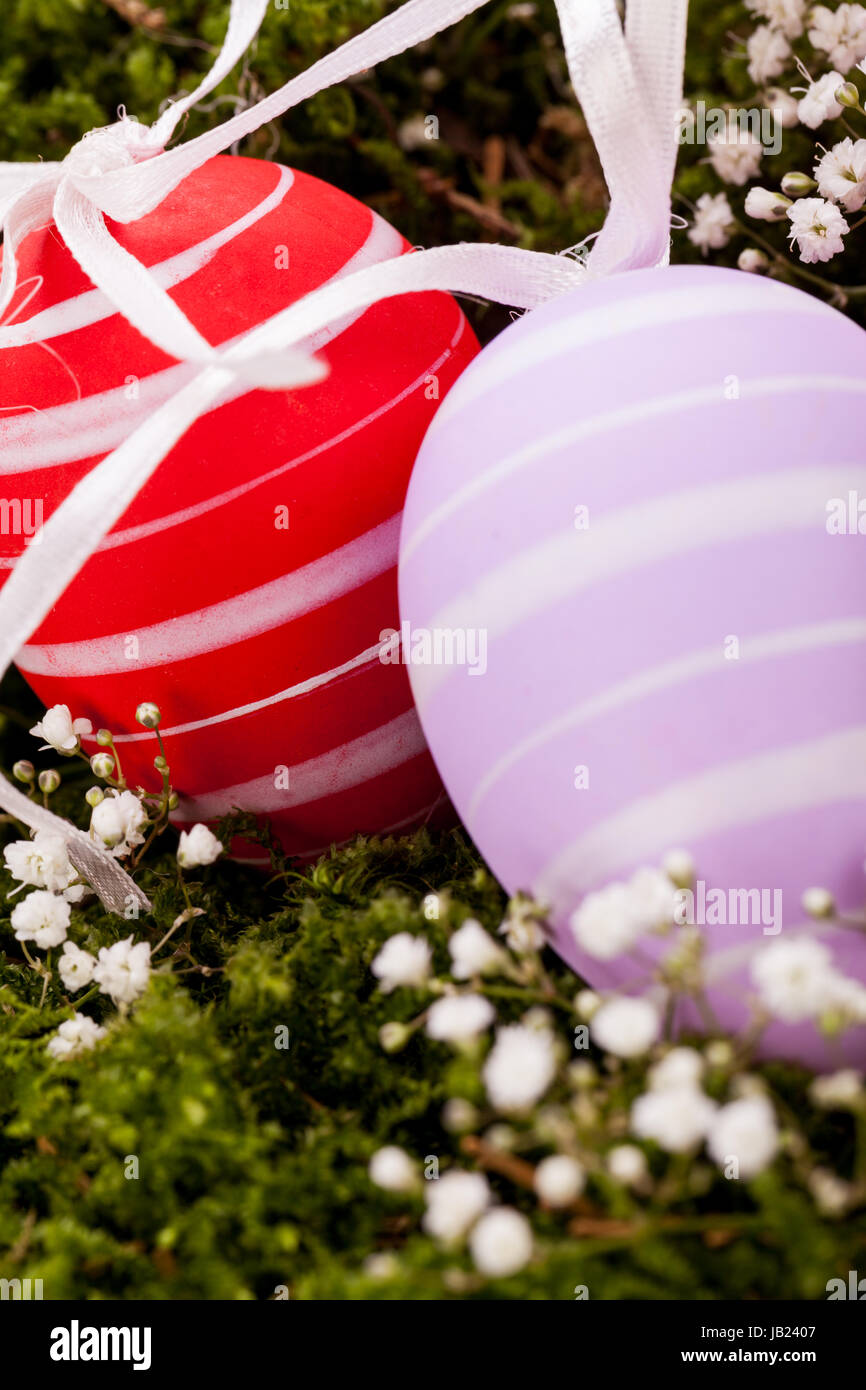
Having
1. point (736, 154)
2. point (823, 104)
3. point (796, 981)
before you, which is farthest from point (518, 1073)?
point (736, 154)

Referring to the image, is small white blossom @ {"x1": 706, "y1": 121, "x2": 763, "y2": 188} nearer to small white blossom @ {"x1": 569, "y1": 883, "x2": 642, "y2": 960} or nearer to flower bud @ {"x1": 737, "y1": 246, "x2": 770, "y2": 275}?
flower bud @ {"x1": 737, "y1": 246, "x2": 770, "y2": 275}

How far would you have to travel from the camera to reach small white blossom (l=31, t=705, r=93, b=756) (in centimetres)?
121

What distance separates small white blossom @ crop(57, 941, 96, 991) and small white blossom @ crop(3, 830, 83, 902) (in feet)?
0.22

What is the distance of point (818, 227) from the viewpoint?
4.16 feet

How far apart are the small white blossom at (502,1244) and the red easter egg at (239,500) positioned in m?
0.58

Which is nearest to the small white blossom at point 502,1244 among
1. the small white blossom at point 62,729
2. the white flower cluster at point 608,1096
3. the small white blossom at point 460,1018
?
the white flower cluster at point 608,1096

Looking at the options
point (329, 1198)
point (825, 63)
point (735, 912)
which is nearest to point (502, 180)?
point (825, 63)

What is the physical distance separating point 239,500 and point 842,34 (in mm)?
883

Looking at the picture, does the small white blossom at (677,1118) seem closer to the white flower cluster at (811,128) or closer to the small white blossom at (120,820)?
the small white blossom at (120,820)

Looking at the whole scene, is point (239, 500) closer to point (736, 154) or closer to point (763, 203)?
point (763, 203)

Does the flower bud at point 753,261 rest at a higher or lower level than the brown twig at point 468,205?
lower

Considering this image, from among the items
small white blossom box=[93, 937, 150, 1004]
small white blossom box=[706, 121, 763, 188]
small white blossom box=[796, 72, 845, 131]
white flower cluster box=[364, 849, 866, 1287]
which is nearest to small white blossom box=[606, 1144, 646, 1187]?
white flower cluster box=[364, 849, 866, 1287]

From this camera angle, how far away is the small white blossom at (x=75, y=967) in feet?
3.66

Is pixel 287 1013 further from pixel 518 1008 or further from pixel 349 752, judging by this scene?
pixel 349 752
